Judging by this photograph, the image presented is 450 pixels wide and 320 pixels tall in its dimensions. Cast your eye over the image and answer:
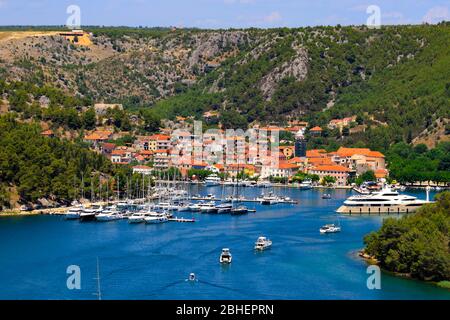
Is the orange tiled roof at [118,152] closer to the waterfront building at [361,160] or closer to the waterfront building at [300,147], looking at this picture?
the waterfront building at [300,147]

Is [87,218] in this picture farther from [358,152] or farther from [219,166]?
[358,152]

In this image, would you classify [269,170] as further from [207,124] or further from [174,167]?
[207,124]

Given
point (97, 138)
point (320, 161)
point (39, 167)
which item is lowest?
point (320, 161)

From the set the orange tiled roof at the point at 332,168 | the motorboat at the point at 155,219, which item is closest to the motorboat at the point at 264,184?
the orange tiled roof at the point at 332,168

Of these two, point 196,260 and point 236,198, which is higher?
point 236,198

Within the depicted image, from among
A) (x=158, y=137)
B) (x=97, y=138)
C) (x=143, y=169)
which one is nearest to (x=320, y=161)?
(x=158, y=137)
